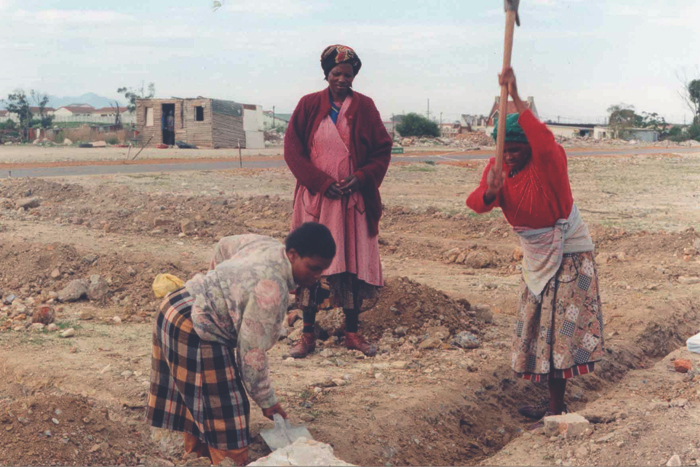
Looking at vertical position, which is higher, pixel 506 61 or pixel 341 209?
pixel 506 61

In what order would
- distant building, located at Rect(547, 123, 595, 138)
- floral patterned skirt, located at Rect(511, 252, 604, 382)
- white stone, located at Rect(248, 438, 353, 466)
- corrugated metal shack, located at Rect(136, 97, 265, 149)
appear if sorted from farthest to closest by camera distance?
distant building, located at Rect(547, 123, 595, 138) → corrugated metal shack, located at Rect(136, 97, 265, 149) → floral patterned skirt, located at Rect(511, 252, 604, 382) → white stone, located at Rect(248, 438, 353, 466)

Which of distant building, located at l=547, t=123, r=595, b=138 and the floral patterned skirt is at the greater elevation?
distant building, located at l=547, t=123, r=595, b=138

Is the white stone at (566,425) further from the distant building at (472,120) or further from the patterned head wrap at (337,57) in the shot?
the distant building at (472,120)

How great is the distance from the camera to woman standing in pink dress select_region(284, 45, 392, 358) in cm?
461

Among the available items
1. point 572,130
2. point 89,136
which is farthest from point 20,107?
point 572,130

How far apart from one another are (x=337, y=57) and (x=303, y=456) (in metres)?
2.61

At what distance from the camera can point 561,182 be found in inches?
140

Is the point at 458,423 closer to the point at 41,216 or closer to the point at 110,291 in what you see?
the point at 110,291

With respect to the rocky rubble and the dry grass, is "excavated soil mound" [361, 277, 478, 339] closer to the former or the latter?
the rocky rubble

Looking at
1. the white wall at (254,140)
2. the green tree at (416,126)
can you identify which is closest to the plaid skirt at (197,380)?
the white wall at (254,140)

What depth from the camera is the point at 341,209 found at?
15.3 feet

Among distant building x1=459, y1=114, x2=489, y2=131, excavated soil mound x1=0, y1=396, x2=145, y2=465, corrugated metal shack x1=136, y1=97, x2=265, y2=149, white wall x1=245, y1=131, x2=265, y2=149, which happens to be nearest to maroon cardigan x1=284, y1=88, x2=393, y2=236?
excavated soil mound x1=0, y1=396, x2=145, y2=465

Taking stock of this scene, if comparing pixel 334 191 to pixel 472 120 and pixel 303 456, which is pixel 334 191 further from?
pixel 472 120

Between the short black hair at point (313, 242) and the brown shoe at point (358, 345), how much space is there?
6.36ft
